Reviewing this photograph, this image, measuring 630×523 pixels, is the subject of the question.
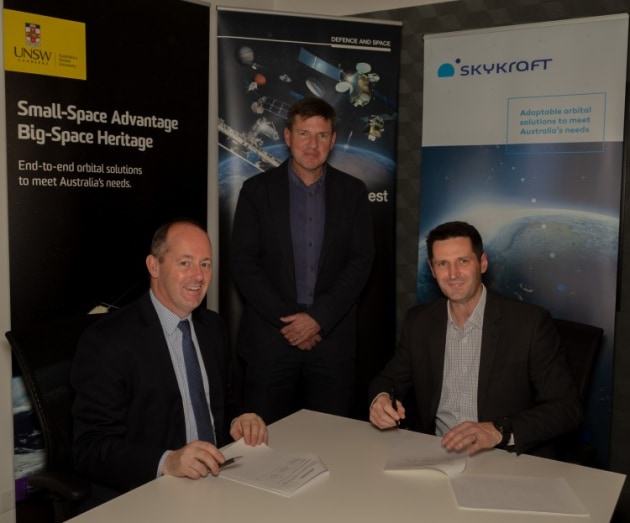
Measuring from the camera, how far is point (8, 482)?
3432 millimetres

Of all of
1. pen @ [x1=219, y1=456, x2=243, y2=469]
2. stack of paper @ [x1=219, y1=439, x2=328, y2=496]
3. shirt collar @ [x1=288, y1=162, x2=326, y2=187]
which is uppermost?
shirt collar @ [x1=288, y1=162, x2=326, y2=187]

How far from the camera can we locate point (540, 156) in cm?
380

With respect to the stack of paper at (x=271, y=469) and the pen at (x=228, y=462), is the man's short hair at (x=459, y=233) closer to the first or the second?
the stack of paper at (x=271, y=469)

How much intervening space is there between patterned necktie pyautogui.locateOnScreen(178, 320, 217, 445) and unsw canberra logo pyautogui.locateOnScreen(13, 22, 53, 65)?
176 centimetres

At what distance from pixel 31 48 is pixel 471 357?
94.8 inches

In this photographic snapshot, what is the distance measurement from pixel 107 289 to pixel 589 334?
2.34m

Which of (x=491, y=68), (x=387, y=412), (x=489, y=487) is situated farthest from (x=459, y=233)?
(x=491, y=68)

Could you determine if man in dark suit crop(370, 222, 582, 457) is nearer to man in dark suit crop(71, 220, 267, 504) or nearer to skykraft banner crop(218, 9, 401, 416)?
man in dark suit crop(71, 220, 267, 504)

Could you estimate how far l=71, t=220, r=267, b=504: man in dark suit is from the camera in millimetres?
1892

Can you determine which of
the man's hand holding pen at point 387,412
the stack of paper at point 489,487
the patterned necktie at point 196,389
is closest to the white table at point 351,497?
the stack of paper at point 489,487

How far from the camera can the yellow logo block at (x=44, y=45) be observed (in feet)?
10.4

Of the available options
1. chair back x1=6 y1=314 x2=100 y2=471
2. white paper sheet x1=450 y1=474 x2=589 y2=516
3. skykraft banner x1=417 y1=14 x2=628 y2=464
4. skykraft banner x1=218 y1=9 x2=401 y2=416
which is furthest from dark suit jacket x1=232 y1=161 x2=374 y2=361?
white paper sheet x1=450 y1=474 x2=589 y2=516

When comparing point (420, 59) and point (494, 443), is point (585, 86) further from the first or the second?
point (494, 443)

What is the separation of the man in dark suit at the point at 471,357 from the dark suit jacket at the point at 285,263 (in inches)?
33.0
